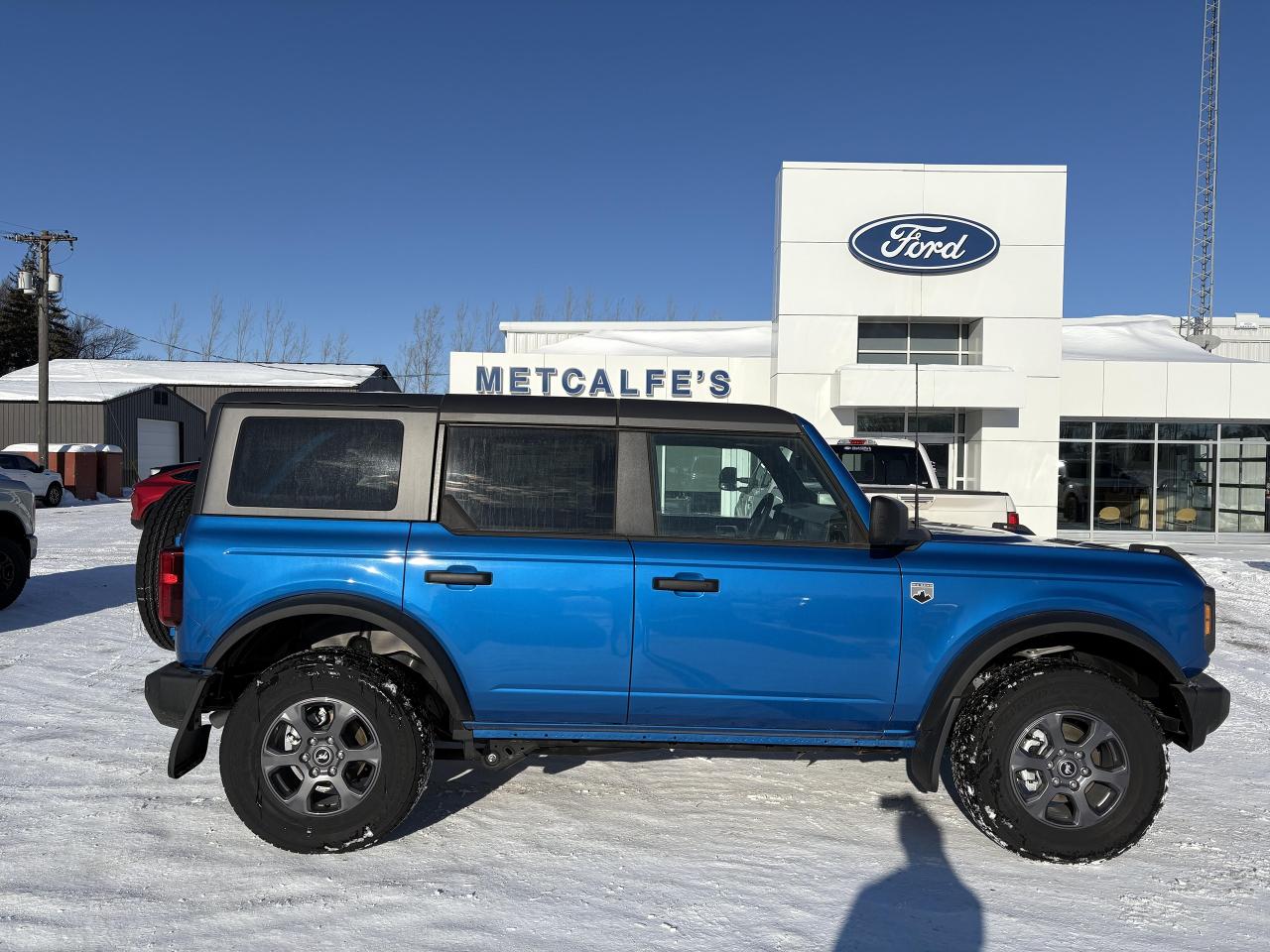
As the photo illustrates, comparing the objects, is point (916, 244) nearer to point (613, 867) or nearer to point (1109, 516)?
point (1109, 516)

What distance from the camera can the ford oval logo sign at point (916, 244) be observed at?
15.9 m

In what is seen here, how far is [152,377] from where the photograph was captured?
43.4 metres

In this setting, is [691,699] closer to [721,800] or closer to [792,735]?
[792,735]

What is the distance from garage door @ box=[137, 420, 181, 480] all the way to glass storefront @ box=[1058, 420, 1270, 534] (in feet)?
111

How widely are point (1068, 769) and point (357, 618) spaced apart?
9.89 feet

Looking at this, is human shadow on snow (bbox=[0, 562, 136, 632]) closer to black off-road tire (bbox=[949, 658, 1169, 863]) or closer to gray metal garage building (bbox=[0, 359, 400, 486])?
black off-road tire (bbox=[949, 658, 1169, 863])

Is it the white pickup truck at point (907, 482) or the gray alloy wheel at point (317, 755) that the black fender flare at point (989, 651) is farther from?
the white pickup truck at point (907, 482)

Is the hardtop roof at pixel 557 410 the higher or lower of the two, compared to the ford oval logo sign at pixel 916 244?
lower

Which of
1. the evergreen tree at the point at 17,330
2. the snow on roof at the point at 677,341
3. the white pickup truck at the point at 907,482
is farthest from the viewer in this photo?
the evergreen tree at the point at 17,330

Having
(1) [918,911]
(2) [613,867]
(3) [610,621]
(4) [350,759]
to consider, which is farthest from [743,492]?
(4) [350,759]

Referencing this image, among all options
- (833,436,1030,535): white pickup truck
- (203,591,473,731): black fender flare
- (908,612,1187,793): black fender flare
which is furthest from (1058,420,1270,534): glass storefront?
(203,591,473,731): black fender flare

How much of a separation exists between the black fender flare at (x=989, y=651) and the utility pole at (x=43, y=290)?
102 ft

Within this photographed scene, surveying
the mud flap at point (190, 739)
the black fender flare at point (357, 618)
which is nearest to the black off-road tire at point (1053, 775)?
the black fender flare at point (357, 618)

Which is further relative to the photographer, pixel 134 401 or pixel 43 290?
pixel 134 401
